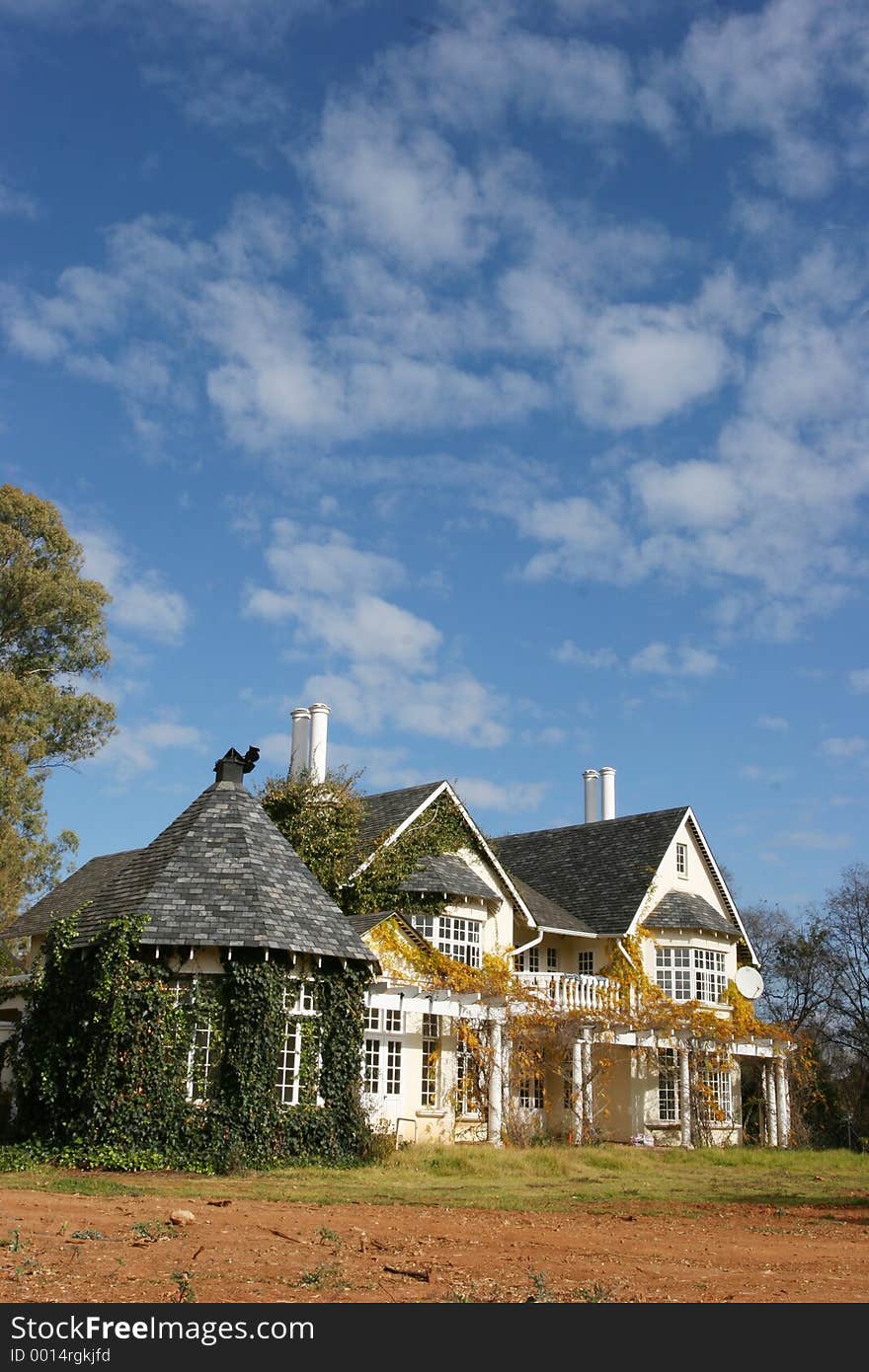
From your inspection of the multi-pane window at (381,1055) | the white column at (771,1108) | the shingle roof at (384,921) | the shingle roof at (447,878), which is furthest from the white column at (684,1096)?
the multi-pane window at (381,1055)

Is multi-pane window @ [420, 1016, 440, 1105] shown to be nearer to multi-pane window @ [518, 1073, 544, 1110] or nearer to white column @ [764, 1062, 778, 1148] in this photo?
multi-pane window @ [518, 1073, 544, 1110]

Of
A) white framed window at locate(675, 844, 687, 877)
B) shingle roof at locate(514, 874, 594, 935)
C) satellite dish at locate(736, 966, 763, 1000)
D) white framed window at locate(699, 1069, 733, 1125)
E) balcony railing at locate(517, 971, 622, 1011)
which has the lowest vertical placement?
white framed window at locate(699, 1069, 733, 1125)

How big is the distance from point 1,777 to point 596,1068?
19869mm

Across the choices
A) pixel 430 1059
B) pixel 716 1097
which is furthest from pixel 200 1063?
pixel 716 1097

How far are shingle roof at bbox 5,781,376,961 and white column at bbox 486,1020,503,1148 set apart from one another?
22.1 feet

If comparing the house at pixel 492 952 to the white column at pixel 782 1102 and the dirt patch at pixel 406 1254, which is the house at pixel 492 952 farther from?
the dirt patch at pixel 406 1254

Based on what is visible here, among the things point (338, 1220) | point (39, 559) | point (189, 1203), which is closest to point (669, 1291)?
point (338, 1220)

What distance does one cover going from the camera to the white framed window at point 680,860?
124ft

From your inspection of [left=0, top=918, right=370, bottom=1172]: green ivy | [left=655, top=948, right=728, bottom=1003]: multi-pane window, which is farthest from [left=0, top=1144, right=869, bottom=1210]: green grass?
[left=655, top=948, right=728, bottom=1003]: multi-pane window

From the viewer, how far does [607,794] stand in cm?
4344

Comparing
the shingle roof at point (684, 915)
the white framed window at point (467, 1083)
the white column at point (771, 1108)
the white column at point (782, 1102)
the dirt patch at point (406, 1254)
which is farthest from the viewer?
the shingle roof at point (684, 915)

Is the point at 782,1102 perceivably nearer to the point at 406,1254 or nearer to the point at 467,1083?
the point at 467,1083

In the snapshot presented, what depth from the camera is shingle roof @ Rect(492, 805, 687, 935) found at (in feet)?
119

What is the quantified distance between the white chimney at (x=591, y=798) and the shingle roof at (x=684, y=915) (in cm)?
658
